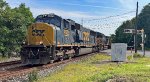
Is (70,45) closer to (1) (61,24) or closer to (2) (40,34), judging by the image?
(1) (61,24)

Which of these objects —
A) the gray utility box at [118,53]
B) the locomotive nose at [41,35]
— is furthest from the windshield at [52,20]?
the gray utility box at [118,53]

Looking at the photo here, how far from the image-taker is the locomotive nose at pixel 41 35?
26438mm

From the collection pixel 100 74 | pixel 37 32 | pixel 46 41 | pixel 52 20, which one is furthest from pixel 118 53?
pixel 100 74

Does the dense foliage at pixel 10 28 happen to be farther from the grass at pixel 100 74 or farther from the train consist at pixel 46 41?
the grass at pixel 100 74

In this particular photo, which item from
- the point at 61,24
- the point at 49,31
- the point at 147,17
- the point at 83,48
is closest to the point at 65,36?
the point at 61,24

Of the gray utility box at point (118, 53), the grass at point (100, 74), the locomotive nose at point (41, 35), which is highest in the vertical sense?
the locomotive nose at point (41, 35)

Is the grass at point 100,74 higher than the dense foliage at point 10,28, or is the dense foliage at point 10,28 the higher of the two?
the dense foliage at point 10,28

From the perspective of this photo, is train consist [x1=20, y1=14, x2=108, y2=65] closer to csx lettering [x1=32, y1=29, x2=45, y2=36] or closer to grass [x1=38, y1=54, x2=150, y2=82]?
csx lettering [x1=32, y1=29, x2=45, y2=36]

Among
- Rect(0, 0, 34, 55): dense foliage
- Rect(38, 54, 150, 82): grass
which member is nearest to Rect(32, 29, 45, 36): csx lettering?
Rect(38, 54, 150, 82): grass

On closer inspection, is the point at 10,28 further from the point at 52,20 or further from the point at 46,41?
the point at 46,41

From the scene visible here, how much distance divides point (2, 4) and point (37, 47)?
47.4ft

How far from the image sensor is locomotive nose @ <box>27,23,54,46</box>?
26.4 m

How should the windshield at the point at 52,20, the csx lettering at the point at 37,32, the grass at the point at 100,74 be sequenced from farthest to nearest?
the windshield at the point at 52,20 → the csx lettering at the point at 37,32 → the grass at the point at 100,74

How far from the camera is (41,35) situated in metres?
26.8
